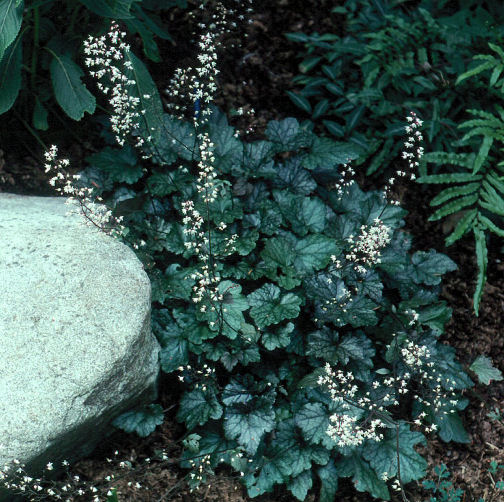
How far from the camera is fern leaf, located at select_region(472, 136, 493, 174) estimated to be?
138 inches

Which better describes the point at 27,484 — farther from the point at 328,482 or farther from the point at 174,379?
the point at 328,482

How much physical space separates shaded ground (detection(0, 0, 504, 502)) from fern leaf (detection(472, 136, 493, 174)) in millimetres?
684

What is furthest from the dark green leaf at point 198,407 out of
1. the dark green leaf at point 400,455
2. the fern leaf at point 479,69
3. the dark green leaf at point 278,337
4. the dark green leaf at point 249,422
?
the fern leaf at point 479,69

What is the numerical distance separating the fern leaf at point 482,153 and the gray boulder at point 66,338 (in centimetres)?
201

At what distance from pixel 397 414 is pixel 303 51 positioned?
8.68 ft

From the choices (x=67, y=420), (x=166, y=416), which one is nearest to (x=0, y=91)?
(x=67, y=420)

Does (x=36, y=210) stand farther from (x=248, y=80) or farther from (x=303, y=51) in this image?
(x=303, y=51)

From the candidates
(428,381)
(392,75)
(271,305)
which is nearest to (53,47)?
(271,305)

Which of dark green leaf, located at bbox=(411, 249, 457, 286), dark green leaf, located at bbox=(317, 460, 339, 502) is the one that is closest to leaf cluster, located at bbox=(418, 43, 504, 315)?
dark green leaf, located at bbox=(411, 249, 457, 286)

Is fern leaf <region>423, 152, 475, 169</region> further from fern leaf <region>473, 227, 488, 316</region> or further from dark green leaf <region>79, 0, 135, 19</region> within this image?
dark green leaf <region>79, 0, 135, 19</region>

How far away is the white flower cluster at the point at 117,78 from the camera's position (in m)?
2.93

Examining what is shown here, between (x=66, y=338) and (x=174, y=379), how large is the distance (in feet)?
2.67

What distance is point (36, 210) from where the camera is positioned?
10.5 feet

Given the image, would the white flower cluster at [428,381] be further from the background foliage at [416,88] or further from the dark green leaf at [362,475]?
the background foliage at [416,88]
